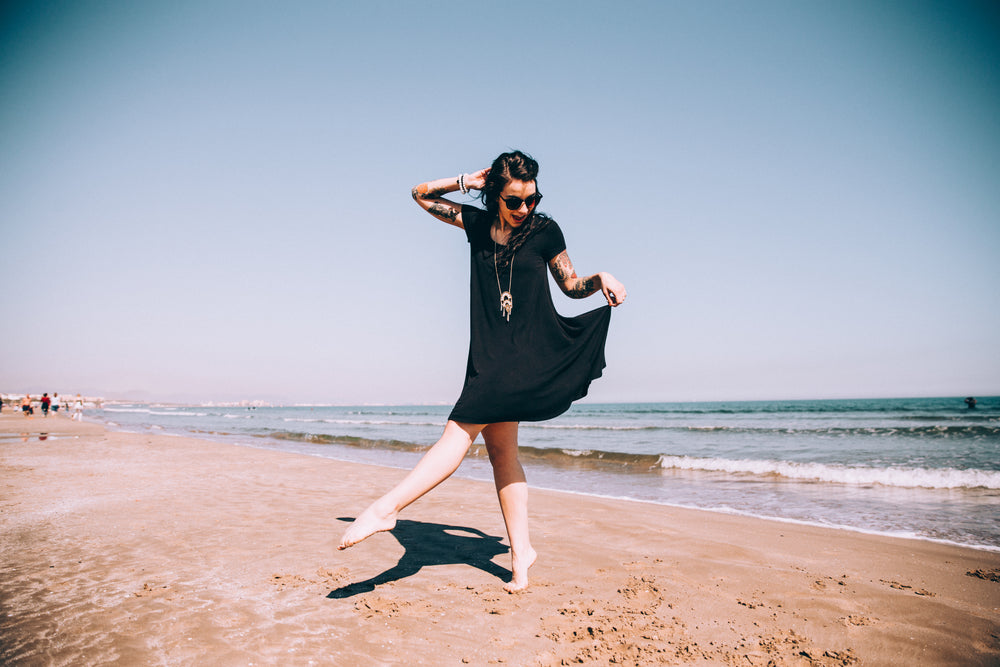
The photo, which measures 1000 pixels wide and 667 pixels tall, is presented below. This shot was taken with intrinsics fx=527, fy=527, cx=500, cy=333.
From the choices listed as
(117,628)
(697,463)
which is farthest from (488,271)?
(697,463)

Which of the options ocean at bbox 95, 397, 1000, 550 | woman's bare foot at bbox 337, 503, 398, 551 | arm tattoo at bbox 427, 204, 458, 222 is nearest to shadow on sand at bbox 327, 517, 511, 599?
woman's bare foot at bbox 337, 503, 398, 551

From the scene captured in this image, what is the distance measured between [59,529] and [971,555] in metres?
7.39

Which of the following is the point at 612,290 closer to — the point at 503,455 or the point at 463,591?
the point at 503,455

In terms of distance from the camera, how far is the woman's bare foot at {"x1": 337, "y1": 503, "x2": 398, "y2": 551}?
6.93ft

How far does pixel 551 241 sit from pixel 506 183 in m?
0.37

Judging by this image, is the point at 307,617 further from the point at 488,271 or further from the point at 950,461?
the point at 950,461

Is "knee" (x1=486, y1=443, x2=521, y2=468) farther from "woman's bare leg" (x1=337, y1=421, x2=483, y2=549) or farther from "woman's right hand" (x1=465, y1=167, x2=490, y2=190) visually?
"woman's right hand" (x1=465, y1=167, x2=490, y2=190)

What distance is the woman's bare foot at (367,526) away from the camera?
2113mm

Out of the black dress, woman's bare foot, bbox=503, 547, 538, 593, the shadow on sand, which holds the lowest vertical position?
the shadow on sand

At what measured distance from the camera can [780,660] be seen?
2.18 meters

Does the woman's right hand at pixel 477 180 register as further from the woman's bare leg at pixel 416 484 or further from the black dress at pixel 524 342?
the woman's bare leg at pixel 416 484

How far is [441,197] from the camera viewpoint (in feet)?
9.13

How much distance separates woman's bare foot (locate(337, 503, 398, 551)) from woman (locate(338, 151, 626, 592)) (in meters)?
0.19

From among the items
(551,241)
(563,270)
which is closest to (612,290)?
(563,270)
